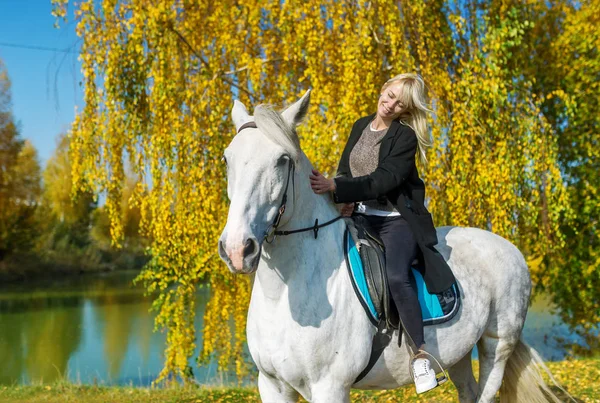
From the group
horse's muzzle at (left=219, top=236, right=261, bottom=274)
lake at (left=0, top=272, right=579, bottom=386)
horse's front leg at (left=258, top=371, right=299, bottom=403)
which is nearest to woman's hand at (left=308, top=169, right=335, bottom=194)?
horse's muzzle at (left=219, top=236, right=261, bottom=274)

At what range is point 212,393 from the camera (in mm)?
6738

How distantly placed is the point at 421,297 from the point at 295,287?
82cm

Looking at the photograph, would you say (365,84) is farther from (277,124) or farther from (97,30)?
(277,124)

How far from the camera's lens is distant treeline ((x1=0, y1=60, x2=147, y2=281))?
26375 millimetres

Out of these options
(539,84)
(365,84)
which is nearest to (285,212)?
(365,84)

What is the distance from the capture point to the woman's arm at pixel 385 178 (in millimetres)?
2770

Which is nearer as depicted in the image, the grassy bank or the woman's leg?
the woman's leg

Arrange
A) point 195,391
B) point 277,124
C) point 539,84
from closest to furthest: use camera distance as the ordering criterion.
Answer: point 277,124, point 195,391, point 539,84

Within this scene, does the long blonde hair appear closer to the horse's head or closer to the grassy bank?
the horse's head

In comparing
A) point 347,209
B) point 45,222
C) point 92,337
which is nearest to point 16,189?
point 45,222

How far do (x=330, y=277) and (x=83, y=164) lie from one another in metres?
6.08

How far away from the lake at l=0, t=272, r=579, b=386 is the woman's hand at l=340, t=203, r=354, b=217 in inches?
244

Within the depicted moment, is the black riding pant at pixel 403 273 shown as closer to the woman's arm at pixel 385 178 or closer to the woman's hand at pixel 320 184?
the woman's arm at pixel 385 178

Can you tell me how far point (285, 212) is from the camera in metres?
2.54
